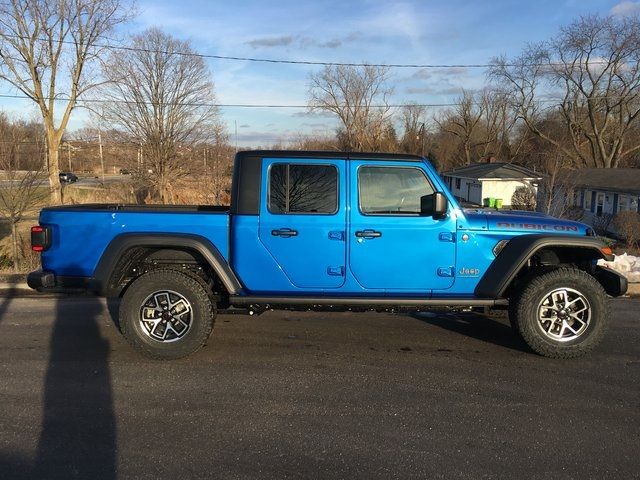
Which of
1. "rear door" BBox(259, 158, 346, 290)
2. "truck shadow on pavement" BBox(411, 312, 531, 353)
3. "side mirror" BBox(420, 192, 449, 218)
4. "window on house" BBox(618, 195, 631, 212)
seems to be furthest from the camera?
"window on house" BBox(618, 195, 631, 212)

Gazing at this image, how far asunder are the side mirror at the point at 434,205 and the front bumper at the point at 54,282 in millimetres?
3198

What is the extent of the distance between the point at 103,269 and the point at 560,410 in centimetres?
398

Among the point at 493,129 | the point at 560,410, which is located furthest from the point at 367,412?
the point at 493,129

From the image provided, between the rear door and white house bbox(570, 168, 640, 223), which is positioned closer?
the rear door

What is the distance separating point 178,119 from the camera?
1332 inches

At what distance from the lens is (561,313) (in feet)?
15.6

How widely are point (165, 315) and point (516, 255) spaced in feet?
10.8

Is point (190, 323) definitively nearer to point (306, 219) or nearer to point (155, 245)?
point (155, 245)

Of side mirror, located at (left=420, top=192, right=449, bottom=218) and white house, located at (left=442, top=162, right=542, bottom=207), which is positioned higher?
white house, located at (left=442, top=162, right=542, bottom=207)

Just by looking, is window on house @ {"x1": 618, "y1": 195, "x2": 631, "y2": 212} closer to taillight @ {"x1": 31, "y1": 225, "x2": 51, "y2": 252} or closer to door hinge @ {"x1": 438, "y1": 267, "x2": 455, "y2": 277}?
door hinge @ {"x1": 438, "y1": 267, "x2": 455, "y2": 277}

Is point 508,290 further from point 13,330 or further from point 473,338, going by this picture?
point 13,330

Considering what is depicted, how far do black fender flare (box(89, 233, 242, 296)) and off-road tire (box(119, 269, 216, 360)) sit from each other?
0.79 ft

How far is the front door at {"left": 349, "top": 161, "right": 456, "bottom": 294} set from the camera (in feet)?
15.4

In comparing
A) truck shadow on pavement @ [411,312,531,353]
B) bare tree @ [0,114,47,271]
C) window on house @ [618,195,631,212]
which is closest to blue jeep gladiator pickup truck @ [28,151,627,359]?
truck shadow on pavement @ [411,312,531,353]
